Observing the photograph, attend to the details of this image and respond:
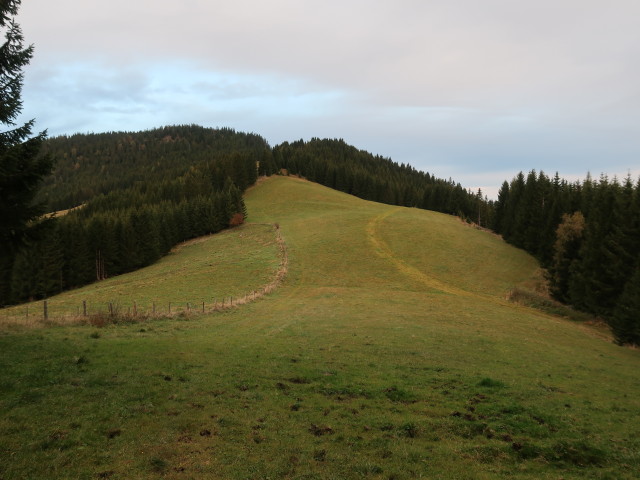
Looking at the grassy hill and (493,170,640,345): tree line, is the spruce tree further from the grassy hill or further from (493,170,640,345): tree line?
(493,170,640,345): tree line

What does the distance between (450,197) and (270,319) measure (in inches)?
4744

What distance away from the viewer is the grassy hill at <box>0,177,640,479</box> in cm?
823

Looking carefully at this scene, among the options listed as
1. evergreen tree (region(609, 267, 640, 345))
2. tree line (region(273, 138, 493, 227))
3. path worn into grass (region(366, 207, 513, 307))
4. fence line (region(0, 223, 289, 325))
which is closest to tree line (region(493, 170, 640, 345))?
evergreen tree (region(609, 267, 640, 345))

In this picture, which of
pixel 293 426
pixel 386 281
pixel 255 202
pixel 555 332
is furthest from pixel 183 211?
pixel 293 426

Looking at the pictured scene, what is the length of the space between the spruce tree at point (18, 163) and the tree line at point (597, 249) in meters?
43.8

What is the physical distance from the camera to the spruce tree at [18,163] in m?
14.2

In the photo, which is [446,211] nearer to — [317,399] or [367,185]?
[367,185]

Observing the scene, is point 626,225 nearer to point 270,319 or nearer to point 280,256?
point 270,319

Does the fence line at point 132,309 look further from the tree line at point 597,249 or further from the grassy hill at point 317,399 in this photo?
the tree line at point 597,249

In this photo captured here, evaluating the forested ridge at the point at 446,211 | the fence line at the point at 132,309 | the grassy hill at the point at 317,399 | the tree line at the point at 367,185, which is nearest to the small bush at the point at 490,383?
the grassy hill at the point at 317,399

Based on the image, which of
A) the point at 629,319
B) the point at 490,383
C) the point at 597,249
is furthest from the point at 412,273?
the point at 490,383

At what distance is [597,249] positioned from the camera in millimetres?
44031

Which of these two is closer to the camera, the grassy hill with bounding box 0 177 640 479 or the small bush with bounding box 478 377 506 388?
the grassy hill with bounding box 0 177 640 479

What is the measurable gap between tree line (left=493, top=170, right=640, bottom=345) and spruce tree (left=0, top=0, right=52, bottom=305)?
144 feet
